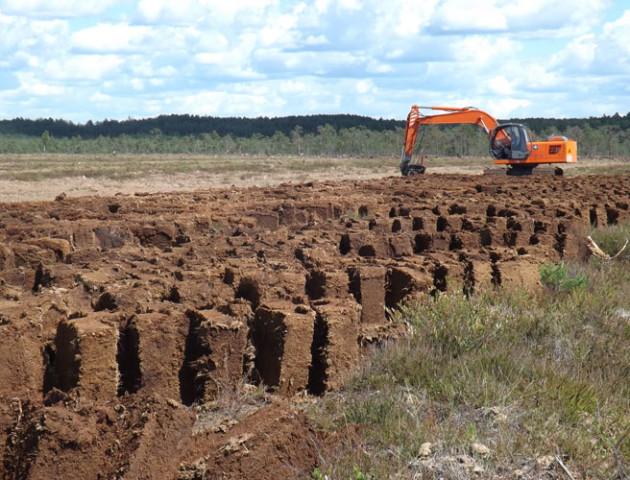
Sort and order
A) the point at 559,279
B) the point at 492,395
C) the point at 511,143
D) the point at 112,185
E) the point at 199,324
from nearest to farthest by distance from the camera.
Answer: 1. the point at 492,395
2. the point at 199,324
3. the point at 559,279
4. the point at 511,143
5. the point at 112,185

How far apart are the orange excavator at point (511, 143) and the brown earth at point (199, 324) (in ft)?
53.9

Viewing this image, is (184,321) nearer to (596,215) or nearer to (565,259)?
(565,259)

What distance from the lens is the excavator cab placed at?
2947 cm

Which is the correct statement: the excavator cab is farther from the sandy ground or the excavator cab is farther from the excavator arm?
the sandy ground

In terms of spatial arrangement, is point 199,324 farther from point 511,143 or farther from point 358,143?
point 358,143

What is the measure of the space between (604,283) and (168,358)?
18.8 feet

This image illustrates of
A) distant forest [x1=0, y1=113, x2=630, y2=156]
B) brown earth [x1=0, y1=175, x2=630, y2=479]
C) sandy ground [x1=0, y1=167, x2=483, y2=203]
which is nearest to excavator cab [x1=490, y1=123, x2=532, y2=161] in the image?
sandy ground [x1=0, y1=167, x2=483, y2=203]

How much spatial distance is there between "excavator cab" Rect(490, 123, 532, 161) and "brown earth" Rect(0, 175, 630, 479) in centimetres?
1642

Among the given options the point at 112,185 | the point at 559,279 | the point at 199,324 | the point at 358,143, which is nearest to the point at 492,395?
the point at 199,324

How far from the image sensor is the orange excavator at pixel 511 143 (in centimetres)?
→ 2936

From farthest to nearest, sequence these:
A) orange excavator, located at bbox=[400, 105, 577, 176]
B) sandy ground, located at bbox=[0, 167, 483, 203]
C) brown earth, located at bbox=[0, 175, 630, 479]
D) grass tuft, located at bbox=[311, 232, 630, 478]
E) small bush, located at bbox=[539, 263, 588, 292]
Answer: orange excavator, located at bbox=[400, 105, 577, 176] < sandy ground, located at bbox=[0, 167, 483, 203] < small bush, located at bbox=[539, 263, 588, 292] < grass tuft, located at bbox=[311, 232, 630, 478] < brown earth, located at bbox=[0, 175, 630, 479]

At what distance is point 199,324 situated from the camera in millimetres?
6207

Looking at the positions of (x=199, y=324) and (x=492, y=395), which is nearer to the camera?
(x=492, y=395)

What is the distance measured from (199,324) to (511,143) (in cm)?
2503
